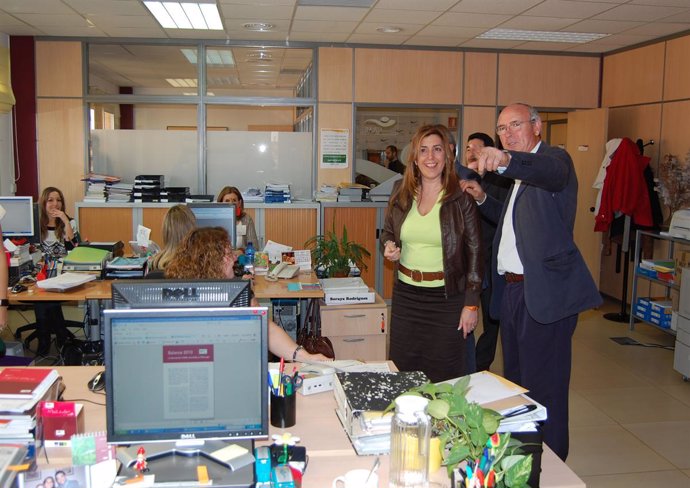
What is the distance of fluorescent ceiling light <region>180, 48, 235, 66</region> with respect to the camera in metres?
7.43

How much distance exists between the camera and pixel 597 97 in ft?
26.0

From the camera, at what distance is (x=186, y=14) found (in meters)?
6.00

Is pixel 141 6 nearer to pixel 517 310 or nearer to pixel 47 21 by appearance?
pixel 47 21

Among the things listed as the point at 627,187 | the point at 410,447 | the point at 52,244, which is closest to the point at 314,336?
the point at 52,244

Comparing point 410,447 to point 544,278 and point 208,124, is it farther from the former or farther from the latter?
point 208,124

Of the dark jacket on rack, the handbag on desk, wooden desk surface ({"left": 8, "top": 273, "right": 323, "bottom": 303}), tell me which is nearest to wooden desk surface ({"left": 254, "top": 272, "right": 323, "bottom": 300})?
wooden desk surface ({"left": 8, "top": 273, "right": 323, "bottom": 303})

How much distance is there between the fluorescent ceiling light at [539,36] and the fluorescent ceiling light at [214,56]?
117 inches

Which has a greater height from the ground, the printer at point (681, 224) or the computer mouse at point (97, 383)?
the printer at point (681, 224)

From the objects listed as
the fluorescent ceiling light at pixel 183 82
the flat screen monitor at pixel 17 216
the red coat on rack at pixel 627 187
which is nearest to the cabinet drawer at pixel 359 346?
the flat screen monitor at pixel 17 216

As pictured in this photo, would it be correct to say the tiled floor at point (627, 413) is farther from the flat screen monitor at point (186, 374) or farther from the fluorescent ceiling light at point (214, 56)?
the fluorescent ceiling light at point (214, 56)

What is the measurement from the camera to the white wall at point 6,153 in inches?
275

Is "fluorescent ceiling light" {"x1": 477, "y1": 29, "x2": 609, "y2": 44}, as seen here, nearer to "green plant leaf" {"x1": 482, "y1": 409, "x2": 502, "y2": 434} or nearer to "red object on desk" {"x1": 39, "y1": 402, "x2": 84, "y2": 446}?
"green plant leaf" {"x1": 482, "y1": 409, "x2": 502, "y2": 434}

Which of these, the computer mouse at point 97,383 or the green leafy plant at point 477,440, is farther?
the computer mouse at point 97,383

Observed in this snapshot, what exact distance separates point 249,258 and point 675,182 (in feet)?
13.9
